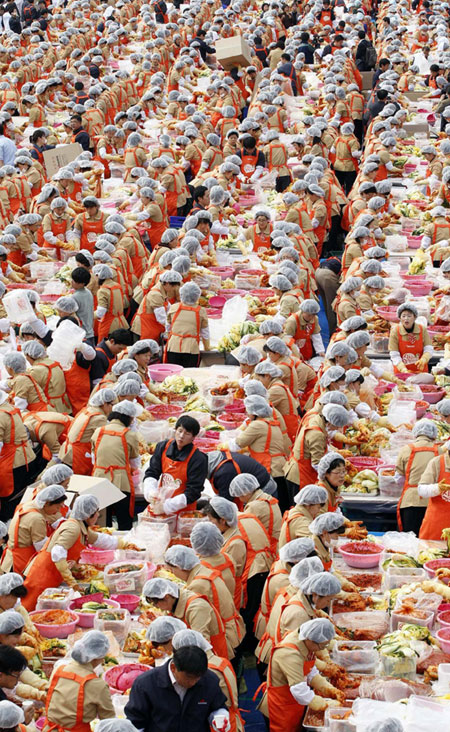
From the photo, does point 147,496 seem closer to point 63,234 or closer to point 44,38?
point 63,234

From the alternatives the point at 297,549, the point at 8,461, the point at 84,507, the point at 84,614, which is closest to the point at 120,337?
the point at 8,461

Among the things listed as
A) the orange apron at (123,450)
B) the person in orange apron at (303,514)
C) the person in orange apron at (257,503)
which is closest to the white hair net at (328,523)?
the person in orange apron at (303,514)

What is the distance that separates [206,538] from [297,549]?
0.58m


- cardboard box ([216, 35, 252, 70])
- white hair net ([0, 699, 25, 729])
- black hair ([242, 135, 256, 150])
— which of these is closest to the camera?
white hair net ([0, 699, 25, 729])

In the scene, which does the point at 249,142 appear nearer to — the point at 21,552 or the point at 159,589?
the point at 21,552

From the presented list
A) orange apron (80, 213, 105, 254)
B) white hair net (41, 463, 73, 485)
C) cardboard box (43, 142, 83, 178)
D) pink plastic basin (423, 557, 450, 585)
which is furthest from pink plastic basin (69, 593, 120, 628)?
cardboard box (43, 142, 83, 178)

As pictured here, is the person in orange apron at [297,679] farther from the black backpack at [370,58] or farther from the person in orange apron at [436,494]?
the black backpack at [370,58]

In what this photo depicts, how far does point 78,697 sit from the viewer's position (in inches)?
250

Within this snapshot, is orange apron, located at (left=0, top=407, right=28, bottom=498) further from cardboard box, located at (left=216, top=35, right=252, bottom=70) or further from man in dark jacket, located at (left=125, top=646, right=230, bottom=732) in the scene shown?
cardboard box, located at (left=216, top=35, right=252, bottom=70)

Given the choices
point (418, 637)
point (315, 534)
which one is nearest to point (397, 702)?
point (418, 637)

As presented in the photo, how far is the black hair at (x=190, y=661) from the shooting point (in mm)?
5844

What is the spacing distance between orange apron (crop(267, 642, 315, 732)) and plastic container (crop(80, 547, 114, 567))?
6.01 feet

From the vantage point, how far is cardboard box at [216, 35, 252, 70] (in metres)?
23.5

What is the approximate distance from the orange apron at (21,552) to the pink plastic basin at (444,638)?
9.34 ft
